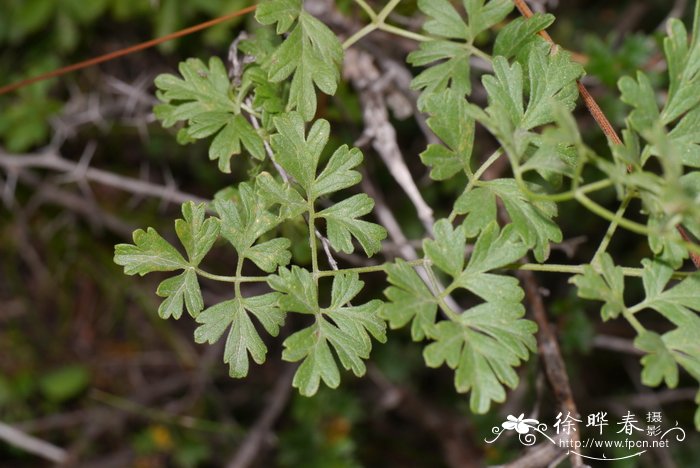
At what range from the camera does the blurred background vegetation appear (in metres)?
3.25

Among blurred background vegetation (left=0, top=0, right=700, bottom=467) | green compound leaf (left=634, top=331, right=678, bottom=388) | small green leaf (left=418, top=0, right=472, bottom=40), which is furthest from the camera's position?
blurred background vegetation (left=0, top=0, right=700, bottom=467)

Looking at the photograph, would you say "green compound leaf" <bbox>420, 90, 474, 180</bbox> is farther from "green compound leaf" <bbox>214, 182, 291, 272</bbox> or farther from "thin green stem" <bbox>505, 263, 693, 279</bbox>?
"green compound leaf" <bbox>214, 182, 291, 272</bbox>

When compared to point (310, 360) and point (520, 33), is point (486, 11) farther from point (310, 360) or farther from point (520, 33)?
point (310, 360)

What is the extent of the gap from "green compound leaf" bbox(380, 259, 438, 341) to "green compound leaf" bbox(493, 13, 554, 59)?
65 cm

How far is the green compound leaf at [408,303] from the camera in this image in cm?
134

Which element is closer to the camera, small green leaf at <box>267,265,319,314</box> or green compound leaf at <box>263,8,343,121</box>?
small green leaf at <box>267,265,319,314</box>

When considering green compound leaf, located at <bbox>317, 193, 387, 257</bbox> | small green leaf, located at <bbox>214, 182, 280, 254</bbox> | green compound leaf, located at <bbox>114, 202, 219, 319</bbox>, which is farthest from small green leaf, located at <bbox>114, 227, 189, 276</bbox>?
green compound leaf, located at <bbox>317, 193, 387, 257</bbox>

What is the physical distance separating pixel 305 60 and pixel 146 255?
22.8 inches

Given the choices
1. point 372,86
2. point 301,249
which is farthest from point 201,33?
point 301,249

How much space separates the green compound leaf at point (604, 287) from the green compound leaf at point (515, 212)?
0.12 metres

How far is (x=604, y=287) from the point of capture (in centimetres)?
135

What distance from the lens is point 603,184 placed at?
49.8 inches

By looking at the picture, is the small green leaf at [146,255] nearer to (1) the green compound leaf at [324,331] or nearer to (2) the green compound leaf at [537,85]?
(1) the green compound leaf at [324,331]

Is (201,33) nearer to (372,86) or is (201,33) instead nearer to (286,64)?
(372,86)
